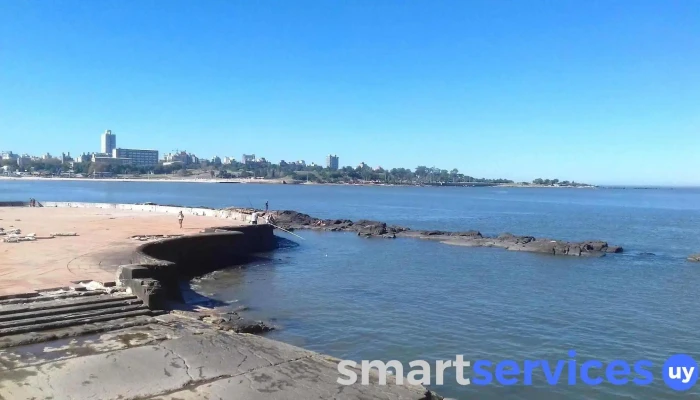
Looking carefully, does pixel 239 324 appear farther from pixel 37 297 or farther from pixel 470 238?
pixel 470 238

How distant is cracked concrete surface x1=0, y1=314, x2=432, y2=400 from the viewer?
8.51 metres

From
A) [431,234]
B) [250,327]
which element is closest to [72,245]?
[250,327]

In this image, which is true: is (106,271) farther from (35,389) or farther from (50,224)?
(50,224)

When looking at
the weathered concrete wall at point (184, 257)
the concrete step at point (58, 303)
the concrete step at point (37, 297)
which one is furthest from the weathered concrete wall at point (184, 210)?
the concrete step at point (58, 303)

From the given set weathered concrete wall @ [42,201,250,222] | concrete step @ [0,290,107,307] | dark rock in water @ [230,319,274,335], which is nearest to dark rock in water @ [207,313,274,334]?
dark rock in water @ [230,319,274,335]

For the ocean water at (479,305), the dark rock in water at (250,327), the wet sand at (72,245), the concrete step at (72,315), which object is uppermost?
the wet sand at (72,245)

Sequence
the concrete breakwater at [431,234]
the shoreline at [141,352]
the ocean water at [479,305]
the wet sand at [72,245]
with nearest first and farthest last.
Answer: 1. the shoreline at [141,352]
2. the ocean water at [479,305]
3. the wet sand at [72,245]
4. the concrete breakwater at [431,234]

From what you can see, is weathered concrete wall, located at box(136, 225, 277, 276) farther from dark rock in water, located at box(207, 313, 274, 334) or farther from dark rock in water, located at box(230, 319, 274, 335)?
dark rock in water, located at box(230, 319, 274, 335)

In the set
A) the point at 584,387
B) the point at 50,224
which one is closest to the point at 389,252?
the point at 50,224

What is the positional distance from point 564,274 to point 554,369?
16.0m

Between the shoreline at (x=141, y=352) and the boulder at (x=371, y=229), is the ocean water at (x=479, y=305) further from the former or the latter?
the boulder at (x=371, y=229)

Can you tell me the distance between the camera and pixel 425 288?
73.4 ft

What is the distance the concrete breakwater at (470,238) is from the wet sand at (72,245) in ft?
41.4

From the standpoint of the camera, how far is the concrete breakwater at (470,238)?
3609cm
